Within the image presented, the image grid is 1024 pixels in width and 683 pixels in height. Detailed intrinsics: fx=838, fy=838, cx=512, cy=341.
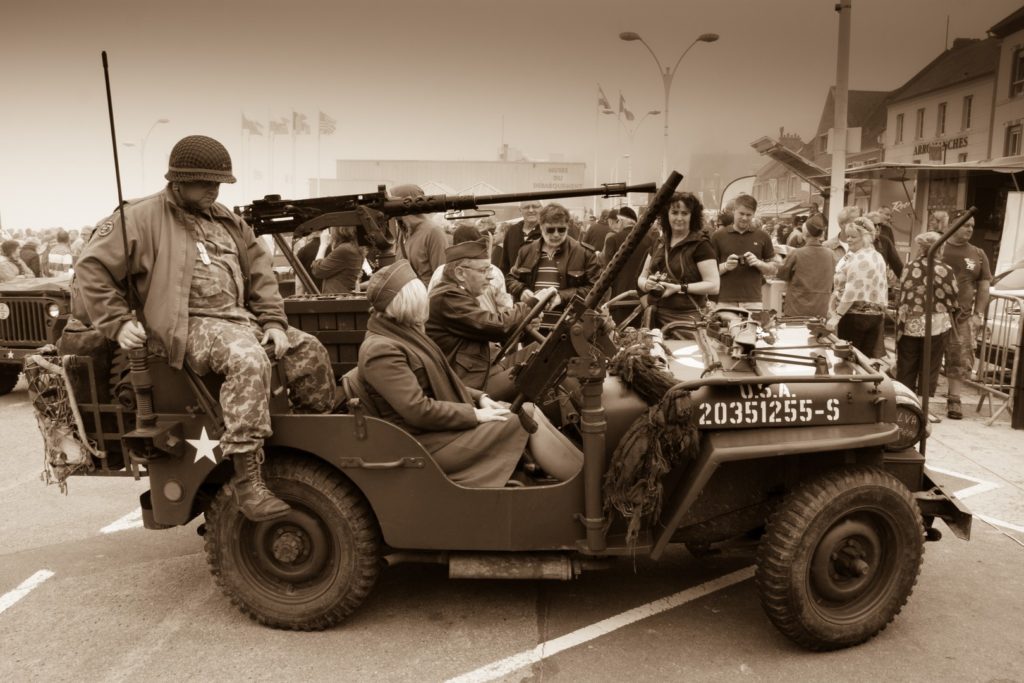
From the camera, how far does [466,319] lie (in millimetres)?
4844

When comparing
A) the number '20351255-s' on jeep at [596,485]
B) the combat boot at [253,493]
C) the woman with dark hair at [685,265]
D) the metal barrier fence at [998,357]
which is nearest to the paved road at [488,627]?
the number '20351255-s' on jeep at [596,485]

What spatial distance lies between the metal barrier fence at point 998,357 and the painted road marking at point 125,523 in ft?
24.0

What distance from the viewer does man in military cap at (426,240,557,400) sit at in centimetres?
485

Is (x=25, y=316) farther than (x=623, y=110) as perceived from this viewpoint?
No

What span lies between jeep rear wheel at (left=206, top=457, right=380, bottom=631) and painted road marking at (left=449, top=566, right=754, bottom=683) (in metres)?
0.69

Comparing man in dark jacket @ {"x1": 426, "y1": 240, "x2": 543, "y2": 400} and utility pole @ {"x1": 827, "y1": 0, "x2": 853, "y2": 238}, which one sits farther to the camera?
utility pole @ {"x1": 827, "y1": 0, "x2": 853, "y2": 238}

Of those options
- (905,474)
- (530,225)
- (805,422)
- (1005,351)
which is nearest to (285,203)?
(805,422)

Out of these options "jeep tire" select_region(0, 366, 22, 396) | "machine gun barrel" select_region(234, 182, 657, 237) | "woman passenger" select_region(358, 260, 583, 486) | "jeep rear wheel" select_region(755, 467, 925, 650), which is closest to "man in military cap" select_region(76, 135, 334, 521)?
"woman passenger" select_region(358, 260, 583, 486)

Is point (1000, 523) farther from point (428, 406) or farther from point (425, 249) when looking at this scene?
point (425, 249)

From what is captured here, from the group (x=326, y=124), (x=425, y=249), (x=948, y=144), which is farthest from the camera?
(x=326, y=124)

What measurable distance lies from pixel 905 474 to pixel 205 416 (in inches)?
131

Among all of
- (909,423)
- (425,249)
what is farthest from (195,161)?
(909,423)

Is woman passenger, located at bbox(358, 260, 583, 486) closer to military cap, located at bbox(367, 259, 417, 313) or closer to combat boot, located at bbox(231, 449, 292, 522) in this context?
military cap, located at bbox(367, 259, 417, 313)

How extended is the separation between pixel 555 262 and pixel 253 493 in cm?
392
